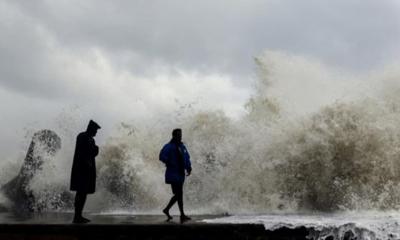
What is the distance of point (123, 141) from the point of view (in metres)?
14.6

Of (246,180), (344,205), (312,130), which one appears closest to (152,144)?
(246,180)

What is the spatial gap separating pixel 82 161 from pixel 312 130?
520 cm

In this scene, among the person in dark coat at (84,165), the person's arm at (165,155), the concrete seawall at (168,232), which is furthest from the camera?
the person's arm at (165,155)

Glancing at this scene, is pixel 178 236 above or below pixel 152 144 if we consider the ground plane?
below

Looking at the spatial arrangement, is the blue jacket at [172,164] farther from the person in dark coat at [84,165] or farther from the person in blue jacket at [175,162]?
the person in dark coat at [84,165]

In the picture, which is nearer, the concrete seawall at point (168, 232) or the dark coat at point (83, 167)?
the concrete seawall at point (168, 232)

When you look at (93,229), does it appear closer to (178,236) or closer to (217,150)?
(178,236)

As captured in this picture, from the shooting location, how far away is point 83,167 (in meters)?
6.92

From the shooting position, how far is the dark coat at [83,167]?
22.7 ft

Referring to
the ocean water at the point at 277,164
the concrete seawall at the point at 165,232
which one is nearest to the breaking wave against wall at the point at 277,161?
the ocean water at the point at 277,164

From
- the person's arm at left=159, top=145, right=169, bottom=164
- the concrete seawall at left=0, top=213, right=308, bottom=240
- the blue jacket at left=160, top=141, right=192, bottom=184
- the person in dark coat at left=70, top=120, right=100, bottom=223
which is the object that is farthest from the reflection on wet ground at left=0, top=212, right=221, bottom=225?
the person's arm at left=159, top=145, right=169, bottom=164

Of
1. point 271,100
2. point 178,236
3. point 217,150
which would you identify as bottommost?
point 178,236

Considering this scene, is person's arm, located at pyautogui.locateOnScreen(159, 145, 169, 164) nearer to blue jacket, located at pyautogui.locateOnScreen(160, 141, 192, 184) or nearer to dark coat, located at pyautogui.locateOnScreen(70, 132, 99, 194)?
blue jacket, located at pyautogui.locateOnScreen(160, 141, 192, 184)

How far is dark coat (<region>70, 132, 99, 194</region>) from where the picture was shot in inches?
272
